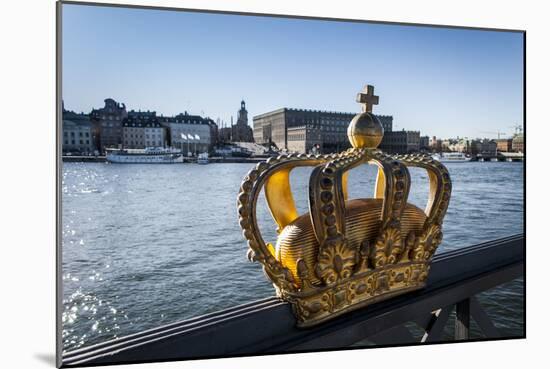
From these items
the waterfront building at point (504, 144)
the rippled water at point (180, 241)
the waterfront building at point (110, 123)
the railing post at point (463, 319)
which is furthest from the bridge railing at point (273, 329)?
the waterfront building at point (110, 123)

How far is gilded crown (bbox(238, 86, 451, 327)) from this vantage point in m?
1.31

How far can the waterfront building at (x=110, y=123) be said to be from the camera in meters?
3.98

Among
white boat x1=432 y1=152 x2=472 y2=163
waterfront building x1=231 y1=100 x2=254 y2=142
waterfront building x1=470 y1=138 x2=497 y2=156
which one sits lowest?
white boat x1=432 y1=152 x2=472 y2=163

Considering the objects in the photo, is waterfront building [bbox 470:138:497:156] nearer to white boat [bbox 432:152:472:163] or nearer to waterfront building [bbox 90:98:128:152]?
white boat [bbox 432:152:472:163]

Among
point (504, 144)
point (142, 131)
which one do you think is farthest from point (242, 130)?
point (504, 144)

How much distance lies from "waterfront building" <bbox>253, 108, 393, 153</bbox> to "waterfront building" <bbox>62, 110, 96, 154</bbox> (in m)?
1.48

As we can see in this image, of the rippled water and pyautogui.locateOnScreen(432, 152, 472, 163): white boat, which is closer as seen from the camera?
pyautogui.locateOnScreen(432, 152, 472, 163): white boat

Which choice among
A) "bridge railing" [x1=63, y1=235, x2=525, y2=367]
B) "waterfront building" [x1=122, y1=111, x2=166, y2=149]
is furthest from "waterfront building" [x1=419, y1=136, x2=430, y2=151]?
"waterfront building" [x1=122, y1=111, x2=166, y2=149]

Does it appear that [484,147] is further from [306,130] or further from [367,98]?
[367,98]

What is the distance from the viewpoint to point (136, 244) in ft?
21.7

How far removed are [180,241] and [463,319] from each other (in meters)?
5.07

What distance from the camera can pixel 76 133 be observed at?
8.46 feet

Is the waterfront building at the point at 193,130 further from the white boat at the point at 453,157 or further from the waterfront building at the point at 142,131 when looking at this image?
the white boat at the point at 453,157

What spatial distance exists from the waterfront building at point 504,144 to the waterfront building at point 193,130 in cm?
304
